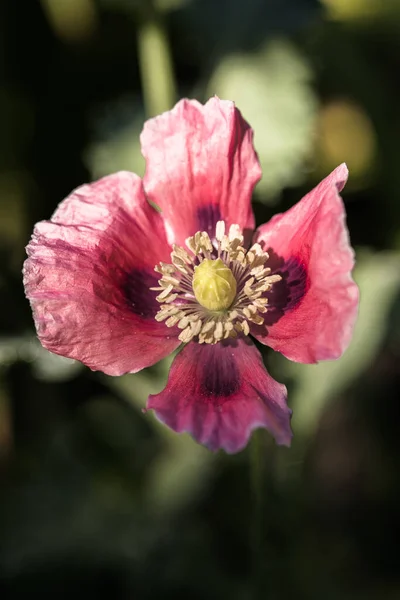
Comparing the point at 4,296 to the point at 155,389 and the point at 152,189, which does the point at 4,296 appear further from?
the point at 152,189

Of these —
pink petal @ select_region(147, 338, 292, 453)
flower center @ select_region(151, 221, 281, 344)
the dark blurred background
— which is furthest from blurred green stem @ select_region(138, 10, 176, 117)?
pink petal @ select_region(147, 338, 292, 453)

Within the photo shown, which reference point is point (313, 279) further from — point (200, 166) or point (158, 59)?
point (158, 59)

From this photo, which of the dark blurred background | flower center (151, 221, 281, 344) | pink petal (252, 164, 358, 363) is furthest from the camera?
the dark blurred background

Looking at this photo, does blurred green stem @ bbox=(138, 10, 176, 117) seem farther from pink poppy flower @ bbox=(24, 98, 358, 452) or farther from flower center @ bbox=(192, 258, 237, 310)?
flower center @ bbox=(192, 258, 237, 310)

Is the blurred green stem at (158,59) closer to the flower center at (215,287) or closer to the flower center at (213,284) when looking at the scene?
the flower center at (215,287)

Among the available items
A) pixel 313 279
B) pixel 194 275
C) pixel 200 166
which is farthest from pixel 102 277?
pixel 313 279

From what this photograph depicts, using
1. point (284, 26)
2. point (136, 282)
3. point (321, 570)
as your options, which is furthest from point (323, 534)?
point (284, 26)
